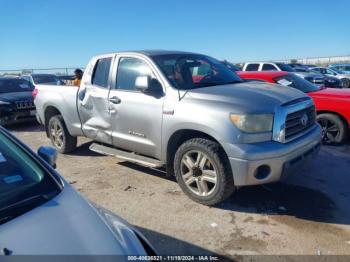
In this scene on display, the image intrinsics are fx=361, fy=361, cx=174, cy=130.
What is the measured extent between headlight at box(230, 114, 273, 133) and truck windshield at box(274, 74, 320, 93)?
4182 mm

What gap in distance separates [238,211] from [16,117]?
7.75 metres

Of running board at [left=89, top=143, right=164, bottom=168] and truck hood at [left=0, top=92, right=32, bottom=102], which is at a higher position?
truck hood at [left=0, top=92, right=32, bottom=102]

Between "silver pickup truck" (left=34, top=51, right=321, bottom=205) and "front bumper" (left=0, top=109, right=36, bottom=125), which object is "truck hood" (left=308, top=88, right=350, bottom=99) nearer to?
"silver pickup truck" (left=34, top=51, right=321, bottom=205)

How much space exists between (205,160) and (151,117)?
3.29ft

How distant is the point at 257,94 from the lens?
170 inches

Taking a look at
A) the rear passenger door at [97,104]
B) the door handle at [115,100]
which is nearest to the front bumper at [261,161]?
the door handle at [115,100]

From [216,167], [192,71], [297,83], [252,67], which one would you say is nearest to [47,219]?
[216,167]

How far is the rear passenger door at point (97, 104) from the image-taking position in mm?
5578

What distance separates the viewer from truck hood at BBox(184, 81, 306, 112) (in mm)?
4055

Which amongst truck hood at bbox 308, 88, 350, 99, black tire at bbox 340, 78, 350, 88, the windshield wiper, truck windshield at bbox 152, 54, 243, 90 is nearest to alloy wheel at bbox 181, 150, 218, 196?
truck windshield at bbox 152, 54, 243, 90

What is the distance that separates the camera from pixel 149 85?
477 centimetres

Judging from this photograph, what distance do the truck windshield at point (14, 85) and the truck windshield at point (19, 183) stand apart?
9.09 metres

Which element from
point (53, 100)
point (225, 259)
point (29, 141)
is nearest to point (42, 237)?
point (225, 259)

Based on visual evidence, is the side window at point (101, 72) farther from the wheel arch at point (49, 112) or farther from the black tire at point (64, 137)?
the wheel arch at point (49, 112)
